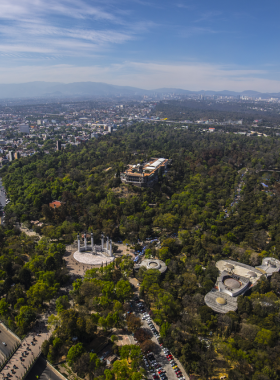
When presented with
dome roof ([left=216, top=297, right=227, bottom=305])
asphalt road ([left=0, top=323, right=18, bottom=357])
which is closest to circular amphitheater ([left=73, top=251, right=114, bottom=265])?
asphalt road ([left=0, top=323, right=18, bottom=357])

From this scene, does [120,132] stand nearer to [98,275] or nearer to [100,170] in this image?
[100,170]

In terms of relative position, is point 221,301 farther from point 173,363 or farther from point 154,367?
point 154,367

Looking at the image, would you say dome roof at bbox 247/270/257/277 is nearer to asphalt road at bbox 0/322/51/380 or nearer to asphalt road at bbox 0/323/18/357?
asphalt road at bbox 0/322/51/380

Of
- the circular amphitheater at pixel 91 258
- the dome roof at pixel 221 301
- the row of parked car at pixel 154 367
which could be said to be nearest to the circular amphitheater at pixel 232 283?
the dome roof at pixel 221 301

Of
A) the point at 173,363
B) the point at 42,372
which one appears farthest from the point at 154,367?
the point at 42,372

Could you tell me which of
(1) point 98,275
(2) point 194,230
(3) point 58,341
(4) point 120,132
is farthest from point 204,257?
(4) point 120,132

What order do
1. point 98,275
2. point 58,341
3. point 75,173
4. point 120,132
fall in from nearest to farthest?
1. point 58,341
2. point 98,275
3. point 75,173
4. point 120,132
